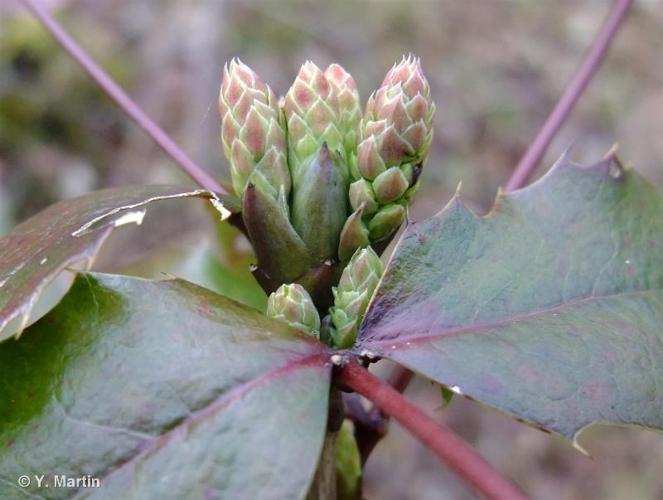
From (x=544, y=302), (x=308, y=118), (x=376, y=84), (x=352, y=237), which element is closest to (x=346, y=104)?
(x=308, y=118)

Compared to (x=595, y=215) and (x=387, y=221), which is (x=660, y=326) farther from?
(x=387, y=221)

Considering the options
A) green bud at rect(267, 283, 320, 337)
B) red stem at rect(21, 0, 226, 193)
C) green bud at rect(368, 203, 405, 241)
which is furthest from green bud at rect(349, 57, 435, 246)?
red stem at rect(21, 0, 226, 193)

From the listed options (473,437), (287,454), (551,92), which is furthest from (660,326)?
(551,92)

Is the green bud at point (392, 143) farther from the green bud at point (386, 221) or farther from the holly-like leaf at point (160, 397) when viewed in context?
the holly-like leaf at point (160, 397)

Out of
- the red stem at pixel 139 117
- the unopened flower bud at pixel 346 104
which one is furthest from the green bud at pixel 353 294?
the red stem at pixel 139 117

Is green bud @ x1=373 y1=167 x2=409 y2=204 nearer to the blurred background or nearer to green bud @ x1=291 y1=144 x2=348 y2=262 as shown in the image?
green bud @ x1=291 y1=144 x2=348 y2=262
